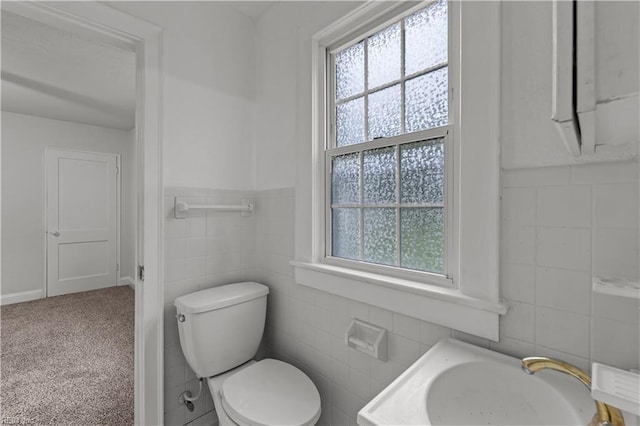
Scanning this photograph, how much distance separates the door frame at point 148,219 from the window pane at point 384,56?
3.43 ft

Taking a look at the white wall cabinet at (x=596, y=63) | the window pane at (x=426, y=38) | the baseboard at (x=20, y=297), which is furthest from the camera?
the baseboard at (x=20, y=297)

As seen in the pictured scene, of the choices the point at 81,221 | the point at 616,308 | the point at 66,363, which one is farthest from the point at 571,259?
the point at 81,221

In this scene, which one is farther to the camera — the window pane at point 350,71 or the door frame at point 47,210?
the door frame at point 47,210

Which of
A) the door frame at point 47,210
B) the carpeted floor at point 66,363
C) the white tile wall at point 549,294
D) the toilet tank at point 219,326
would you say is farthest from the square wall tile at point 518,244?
the door frame at point 47,210

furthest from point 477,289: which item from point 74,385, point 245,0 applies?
point 74,385

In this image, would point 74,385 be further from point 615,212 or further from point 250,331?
point 615,212

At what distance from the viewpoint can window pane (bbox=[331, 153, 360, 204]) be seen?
4.48 feet

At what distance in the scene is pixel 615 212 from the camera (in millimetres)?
695

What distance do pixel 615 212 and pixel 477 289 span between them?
38 cm

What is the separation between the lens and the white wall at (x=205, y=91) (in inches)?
58.2

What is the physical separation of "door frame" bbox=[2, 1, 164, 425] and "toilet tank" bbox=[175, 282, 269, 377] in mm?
158

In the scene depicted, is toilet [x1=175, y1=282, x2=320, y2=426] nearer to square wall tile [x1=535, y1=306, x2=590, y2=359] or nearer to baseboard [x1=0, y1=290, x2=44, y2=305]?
square wall tile [x1=535, y1=306, x2=590, y2=359]

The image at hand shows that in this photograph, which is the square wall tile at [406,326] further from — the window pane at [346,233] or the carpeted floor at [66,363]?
the carpeted floor at [66,363]

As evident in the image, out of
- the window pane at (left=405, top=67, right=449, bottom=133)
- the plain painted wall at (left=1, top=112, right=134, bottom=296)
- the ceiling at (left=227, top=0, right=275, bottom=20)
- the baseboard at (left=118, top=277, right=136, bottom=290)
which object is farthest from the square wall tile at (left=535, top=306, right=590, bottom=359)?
the plain painted wall at (left=1, top=112, right=134, bottom=296)
